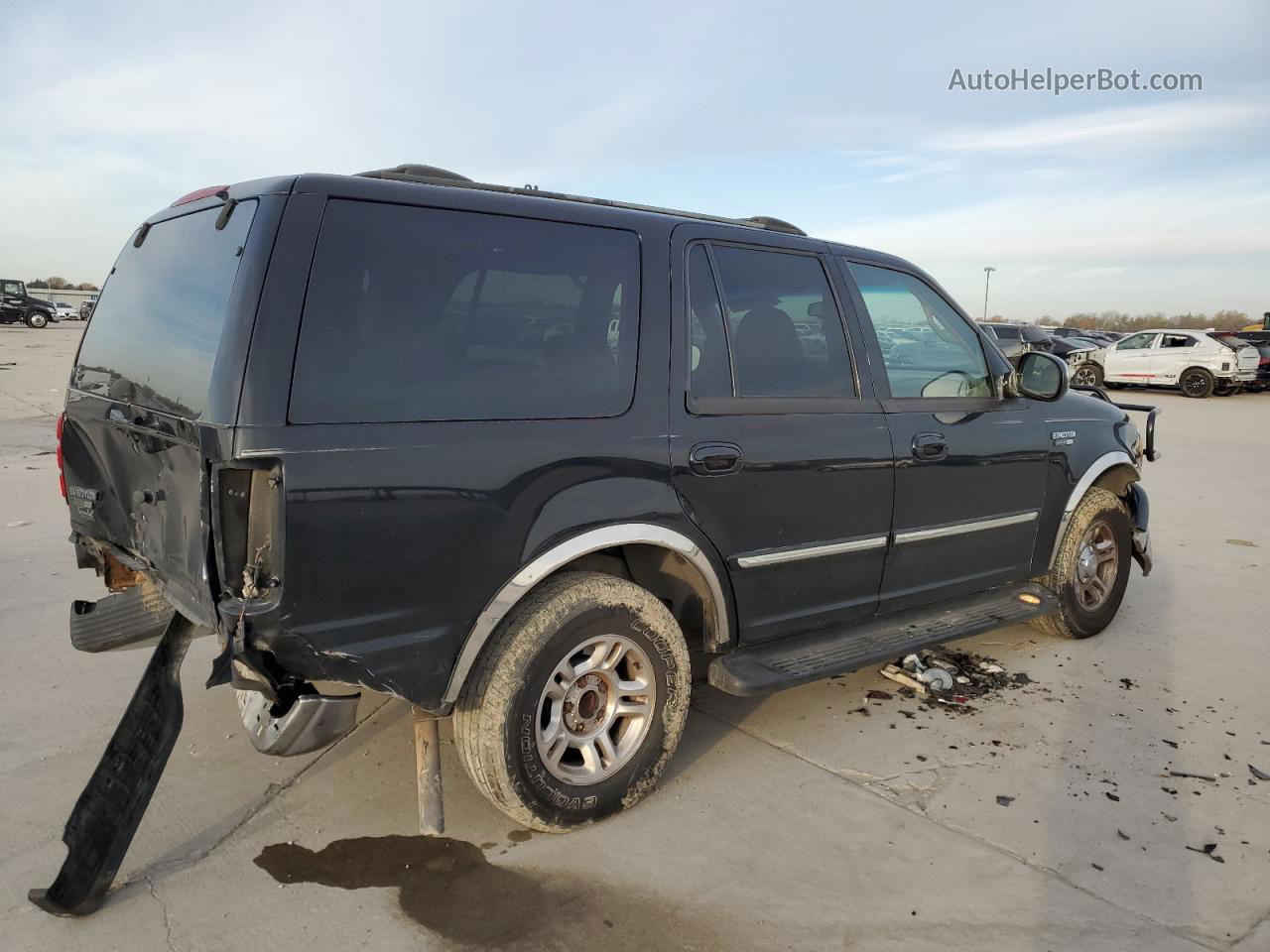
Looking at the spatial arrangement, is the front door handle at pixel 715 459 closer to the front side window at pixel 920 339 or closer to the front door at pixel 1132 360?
the front side window at pixel 920 339

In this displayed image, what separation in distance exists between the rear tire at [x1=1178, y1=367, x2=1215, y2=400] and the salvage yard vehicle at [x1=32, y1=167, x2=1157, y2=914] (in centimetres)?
2352

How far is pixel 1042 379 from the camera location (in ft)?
14.8

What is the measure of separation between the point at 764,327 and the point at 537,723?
5.64ft

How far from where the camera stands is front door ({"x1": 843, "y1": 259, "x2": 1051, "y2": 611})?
13.2 feet

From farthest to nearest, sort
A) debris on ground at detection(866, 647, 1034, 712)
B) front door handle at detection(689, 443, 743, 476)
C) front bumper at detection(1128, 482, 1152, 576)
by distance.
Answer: front bumper at detection(1128, 482, 1152, 576), debris on ground at detection(866, 647, 1034, 712), front door handle at detection(689, 443, 743, 476)

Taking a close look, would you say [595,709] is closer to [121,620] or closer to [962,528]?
[121,620]

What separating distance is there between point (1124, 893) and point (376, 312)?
9.27 ft

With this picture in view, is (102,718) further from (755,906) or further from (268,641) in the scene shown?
(755,906)

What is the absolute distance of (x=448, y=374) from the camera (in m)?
2.77

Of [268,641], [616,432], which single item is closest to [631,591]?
[616,432]

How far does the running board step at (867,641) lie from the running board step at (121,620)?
78.0 inches

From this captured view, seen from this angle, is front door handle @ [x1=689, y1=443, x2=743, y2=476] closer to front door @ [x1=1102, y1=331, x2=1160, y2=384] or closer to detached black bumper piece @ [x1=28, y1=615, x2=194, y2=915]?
detached black bumper piece @ [x1=28, y1=615, x2=194, y2=915]

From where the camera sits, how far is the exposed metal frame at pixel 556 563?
9.29 ft

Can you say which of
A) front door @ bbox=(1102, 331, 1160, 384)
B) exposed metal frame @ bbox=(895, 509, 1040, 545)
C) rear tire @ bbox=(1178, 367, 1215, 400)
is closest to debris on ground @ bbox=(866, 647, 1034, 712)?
exposed metal frame @ bbox=(895, 509, 1040, 545)
